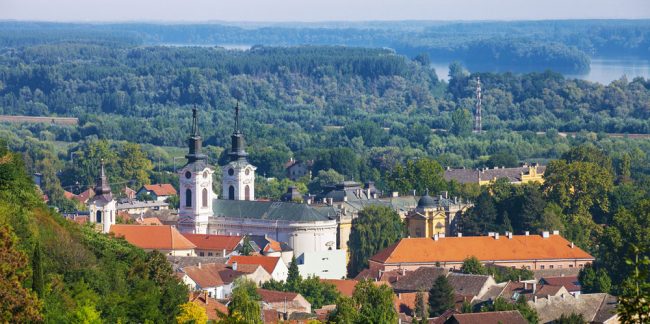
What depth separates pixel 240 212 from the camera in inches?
3071

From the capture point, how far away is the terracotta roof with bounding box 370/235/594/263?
7162 centimetres

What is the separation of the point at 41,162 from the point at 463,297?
59185mm

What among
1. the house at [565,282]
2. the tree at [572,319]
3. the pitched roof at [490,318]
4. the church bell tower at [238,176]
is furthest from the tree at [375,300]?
the church bell tower at [238,176]

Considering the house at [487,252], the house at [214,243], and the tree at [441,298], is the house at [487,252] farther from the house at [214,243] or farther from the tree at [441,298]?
the tree at [441,298]

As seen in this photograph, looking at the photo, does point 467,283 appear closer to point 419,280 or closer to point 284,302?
point 419,280

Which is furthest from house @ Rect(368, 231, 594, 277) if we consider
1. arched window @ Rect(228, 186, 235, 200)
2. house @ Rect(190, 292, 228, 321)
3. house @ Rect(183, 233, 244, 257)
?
house @ Rect(190, 292, 228, 321)

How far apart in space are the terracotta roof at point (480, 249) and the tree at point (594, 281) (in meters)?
8.19

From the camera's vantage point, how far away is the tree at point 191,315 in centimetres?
4367

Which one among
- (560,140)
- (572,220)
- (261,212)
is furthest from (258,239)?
(560,140)

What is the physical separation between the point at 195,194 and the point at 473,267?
52.0 ft

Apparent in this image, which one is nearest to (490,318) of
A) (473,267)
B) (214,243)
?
(473,267)

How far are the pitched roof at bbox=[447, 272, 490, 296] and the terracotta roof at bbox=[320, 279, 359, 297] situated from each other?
3030mm

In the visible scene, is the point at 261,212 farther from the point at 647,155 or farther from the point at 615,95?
the point at 615,95

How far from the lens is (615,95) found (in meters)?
174
